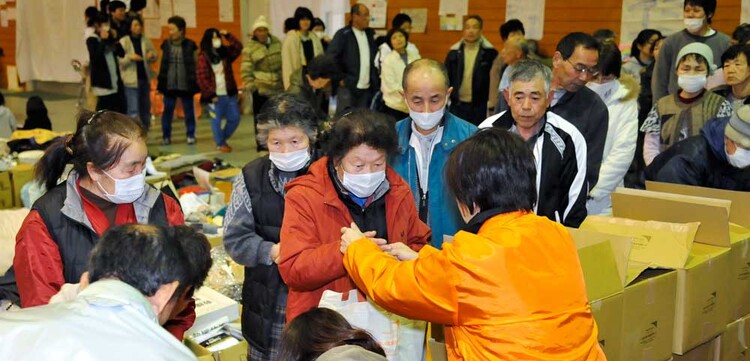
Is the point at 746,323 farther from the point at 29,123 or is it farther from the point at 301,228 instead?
the point at 29,123

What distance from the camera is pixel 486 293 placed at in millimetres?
1939

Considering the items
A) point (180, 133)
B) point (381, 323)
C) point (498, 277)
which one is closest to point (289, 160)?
point (381, 323)

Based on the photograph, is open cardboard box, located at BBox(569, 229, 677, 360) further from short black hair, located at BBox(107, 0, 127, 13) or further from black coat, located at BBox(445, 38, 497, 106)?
short black hair, located at BBox(107, 0, 127, 13)

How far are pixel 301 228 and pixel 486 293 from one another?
0.74m

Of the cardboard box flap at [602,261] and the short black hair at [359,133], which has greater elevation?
the short black hair at [359,133]

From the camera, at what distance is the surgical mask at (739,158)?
Answer: 3.59 metres

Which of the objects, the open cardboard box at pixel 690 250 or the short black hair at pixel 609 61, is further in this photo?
the short black hair at pixel 609 61

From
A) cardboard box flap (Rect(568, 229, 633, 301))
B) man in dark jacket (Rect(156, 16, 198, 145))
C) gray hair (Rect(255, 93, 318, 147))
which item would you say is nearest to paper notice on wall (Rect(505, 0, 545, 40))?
man in dark jacket (Rect(156, 16, 198, 145))

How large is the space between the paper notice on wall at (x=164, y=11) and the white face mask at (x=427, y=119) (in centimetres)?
1276

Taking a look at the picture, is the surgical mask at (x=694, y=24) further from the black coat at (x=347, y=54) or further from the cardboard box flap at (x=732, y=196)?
the black coat at (x=347, y=54)

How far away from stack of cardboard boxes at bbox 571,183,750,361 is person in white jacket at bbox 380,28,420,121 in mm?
4147

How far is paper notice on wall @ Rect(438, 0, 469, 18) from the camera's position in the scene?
10555 mm

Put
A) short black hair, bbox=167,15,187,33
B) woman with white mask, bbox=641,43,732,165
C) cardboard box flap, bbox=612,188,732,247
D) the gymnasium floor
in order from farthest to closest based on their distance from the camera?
short black hair, bbox=167,15,187,33
the gymnasium floor
woman with white mask, bbox=641,43,732,165
cardboard box flap, bbox=612,188,732,247

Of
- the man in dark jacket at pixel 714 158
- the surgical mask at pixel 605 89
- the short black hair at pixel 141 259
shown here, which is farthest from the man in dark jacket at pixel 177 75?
the short black hair at pixel 141 259
